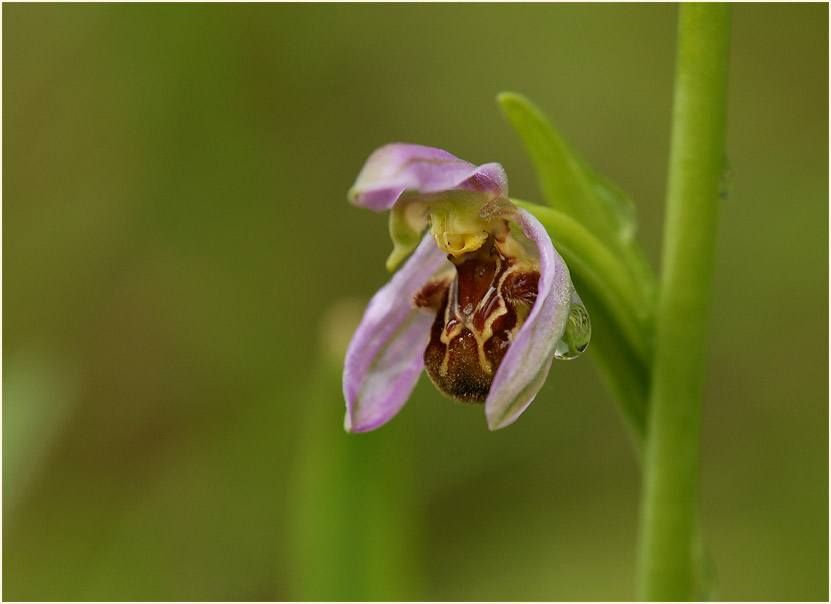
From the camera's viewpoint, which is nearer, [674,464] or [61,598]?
[674,464]

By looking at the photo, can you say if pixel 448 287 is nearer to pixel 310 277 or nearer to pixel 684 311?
pixel 684 311

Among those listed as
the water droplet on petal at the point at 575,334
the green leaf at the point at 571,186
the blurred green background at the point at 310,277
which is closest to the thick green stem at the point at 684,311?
the green leaf at the point at 571,186

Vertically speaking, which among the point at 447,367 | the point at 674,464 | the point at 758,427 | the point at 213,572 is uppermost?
the point at 447,367

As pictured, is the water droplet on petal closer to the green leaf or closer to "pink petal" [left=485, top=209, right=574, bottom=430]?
"pink petal" [left=485, top=209, right=574, bottom=430]

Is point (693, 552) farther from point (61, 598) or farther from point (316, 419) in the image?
point (61, 598)

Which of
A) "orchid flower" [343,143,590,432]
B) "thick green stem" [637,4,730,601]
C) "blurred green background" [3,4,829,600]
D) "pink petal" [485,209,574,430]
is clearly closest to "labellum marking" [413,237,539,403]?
"orchid flower" [343,143,590,432]

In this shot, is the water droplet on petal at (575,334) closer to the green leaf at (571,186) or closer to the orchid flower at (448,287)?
the orchid flower at (448,287)

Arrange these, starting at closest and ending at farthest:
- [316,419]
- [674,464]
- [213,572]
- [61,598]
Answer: [674,464]
[316,419]
[61,598]
[213,572]

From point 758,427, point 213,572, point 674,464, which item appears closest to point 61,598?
point 213,572
